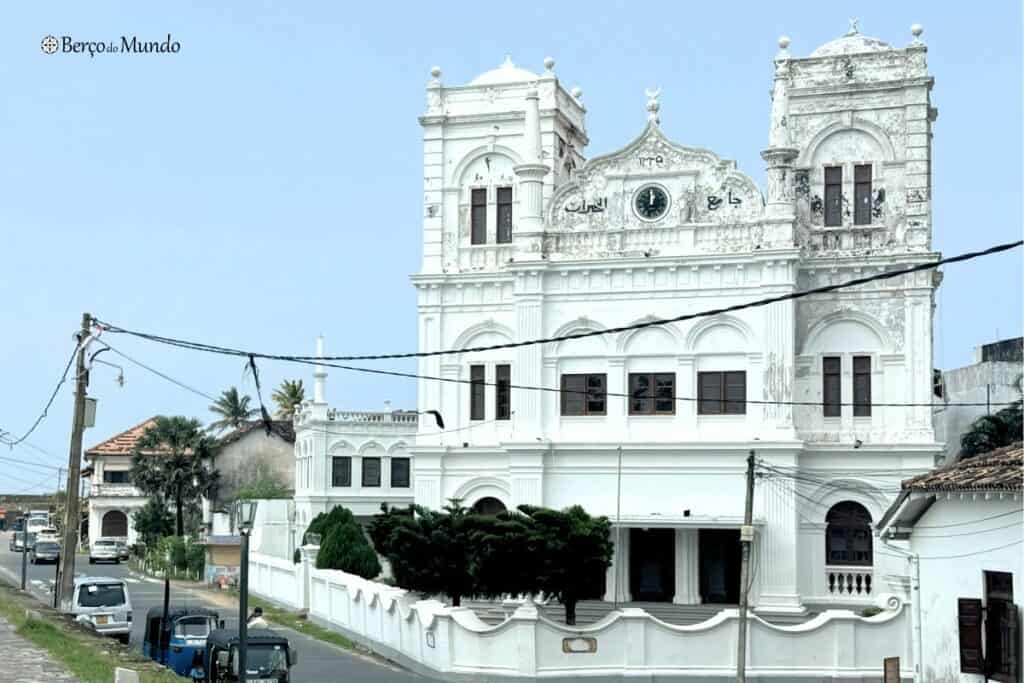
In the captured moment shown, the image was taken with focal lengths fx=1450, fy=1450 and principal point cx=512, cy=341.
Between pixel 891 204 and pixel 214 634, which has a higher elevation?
pixel 891 204

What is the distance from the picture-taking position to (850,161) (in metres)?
41.4

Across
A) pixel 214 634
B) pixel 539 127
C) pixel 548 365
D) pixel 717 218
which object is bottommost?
pixel 214 634

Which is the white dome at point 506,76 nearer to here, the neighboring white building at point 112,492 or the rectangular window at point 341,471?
the rectangular window at point 341,471

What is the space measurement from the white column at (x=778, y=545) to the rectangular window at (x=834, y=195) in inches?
288

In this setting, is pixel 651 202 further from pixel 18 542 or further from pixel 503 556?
pixel 18 542

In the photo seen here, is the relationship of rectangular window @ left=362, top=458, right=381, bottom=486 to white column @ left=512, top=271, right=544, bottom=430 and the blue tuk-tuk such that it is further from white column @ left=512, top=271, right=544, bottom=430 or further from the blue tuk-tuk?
the blue tuk-tuk

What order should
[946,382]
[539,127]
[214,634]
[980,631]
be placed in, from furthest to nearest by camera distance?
[946,382] < [539,127] < [214,634] < [980,631]

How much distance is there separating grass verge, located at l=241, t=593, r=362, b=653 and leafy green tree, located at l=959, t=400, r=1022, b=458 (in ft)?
70.3

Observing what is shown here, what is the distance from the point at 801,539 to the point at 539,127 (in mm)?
13950

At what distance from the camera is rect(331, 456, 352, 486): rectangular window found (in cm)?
5475

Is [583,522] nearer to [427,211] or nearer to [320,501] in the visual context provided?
[427,211]

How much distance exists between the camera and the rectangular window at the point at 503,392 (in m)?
43.0

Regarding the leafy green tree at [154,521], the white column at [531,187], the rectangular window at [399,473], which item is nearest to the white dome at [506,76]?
the white column at [531,187]

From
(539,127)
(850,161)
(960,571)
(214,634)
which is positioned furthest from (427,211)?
(960,571)
